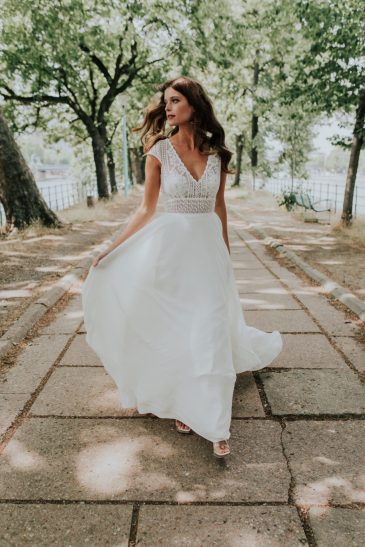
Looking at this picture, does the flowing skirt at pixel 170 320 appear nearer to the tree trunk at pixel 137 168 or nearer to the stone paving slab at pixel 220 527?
the stone paving slab at pixel 220 527

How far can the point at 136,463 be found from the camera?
266 cm

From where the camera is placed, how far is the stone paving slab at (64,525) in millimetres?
2104

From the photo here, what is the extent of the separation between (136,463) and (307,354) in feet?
6.94

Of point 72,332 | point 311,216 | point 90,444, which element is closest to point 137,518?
point 90,444

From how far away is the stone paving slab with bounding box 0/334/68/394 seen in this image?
143 inches

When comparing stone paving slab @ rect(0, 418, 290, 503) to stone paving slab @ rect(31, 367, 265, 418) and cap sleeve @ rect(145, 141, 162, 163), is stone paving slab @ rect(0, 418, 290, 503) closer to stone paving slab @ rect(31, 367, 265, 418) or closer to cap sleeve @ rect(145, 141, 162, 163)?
stone paving slab @ rect(31, 367, 265, 418)

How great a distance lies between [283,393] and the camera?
3465mm

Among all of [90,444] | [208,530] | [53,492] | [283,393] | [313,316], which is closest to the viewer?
[208,530]

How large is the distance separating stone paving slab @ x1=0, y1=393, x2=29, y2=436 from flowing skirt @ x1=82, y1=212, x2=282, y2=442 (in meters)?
0.74

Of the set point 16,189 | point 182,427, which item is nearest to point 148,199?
point 182,427

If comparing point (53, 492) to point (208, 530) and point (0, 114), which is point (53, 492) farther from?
point (0, 114)

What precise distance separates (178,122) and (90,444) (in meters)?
2.09

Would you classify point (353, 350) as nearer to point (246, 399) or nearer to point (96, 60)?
point (246, 399)

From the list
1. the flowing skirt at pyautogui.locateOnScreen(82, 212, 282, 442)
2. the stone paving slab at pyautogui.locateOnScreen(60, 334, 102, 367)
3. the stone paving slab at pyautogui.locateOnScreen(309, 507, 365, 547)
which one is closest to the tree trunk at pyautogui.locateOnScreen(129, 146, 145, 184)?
the stone paving slab at pyautogui.locateOnScreen(60, 334, 102, 367)
